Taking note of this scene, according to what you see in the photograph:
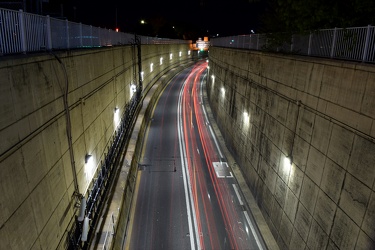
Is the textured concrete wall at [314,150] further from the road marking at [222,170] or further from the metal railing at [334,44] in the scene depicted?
the road marking at [222,170]

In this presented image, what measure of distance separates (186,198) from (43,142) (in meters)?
9.67

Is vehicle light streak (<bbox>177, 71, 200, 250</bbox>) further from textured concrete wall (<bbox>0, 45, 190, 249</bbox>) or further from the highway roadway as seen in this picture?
textured concrete wall (<bbox>0, 45, 190, 249</bbox>)

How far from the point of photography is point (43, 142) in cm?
723

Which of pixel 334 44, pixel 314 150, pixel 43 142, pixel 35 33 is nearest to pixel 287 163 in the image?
pixel 314 150

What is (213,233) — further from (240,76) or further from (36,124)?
(240,76)

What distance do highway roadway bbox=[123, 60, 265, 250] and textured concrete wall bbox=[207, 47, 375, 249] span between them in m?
1.50

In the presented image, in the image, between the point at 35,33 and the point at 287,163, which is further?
the point at 287,163

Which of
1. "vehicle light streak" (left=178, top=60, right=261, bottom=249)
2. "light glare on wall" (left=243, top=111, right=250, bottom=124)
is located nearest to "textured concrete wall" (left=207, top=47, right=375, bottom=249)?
"light glare on wall" (left=243, top=111, right=250, bottom=124)

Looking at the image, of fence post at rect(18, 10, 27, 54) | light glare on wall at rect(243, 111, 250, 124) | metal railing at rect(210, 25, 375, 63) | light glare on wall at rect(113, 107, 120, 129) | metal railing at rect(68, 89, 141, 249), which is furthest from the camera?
light glare on wall at rect(113, 107, 120, 129)

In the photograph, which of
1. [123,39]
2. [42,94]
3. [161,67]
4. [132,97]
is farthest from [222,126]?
[161,67]

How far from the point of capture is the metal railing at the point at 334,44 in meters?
8.08

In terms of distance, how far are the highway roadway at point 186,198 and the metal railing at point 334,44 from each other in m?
8.07

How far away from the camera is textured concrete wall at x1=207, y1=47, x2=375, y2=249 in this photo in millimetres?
7031

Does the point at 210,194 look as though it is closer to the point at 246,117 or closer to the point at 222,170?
the point at 222,170
